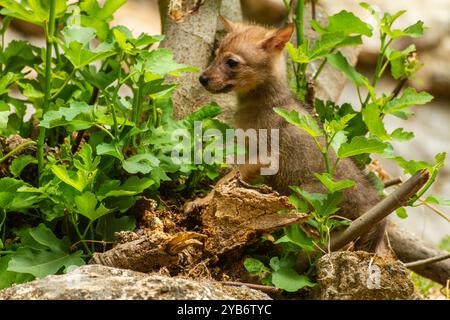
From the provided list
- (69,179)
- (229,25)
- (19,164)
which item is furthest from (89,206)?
(229,25)

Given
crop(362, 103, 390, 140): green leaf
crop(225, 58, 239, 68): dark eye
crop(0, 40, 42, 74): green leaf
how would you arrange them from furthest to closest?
1. crop(225, 58, 239, 68): dark eye
2. crop(0, 40, 42, 74): green leaf
3. crop(362, 103, 390, 140): green leaf

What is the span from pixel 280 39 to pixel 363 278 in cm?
169

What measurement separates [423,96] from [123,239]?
59.0 inches

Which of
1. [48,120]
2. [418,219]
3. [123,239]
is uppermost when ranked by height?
[48,120]

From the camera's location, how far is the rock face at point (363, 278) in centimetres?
252

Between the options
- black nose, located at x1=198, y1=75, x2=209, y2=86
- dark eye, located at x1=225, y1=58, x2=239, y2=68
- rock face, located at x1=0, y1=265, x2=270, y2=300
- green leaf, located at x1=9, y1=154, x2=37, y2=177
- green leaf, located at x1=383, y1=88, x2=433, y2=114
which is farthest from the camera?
dark eye, located at x1=225, y1=58, x2=239, y2=68

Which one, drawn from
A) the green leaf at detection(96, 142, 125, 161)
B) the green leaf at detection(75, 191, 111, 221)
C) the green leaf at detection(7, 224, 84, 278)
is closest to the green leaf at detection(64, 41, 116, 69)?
the green leaf at detection(96, 142, 125, 161)

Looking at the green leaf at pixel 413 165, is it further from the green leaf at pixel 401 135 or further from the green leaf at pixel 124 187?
the green leaf at pixel 124 187

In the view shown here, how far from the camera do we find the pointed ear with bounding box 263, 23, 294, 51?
3706 millimetres

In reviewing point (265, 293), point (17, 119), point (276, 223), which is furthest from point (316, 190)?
point (17, 119)

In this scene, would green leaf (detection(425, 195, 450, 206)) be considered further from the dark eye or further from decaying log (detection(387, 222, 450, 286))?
the dark eye

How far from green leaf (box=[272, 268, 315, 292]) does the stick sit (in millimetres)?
263
